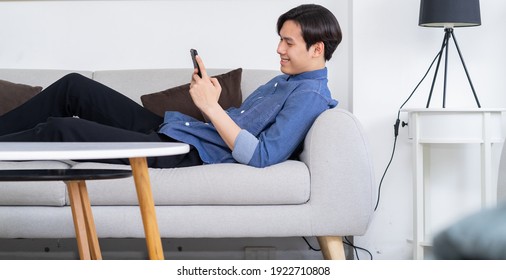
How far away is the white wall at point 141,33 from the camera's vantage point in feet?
11.3

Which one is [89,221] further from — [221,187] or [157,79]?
[157,79]

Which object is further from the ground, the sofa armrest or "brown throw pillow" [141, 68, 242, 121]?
"brown throw pillow" [141, 68, 242, 121]

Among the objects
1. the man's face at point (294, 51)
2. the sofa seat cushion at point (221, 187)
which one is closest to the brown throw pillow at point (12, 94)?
the sofa seat cushion at point (221, 187)

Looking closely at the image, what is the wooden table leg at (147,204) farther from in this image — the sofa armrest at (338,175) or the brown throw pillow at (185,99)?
the brown throw pillow at (185,99)

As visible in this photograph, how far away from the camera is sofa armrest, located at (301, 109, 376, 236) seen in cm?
236

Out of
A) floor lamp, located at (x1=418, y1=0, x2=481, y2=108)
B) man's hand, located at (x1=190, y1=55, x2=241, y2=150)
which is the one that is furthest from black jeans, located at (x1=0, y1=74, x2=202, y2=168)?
floor lamp, located at (x1=418, y1=0, x2=481, y2=108)

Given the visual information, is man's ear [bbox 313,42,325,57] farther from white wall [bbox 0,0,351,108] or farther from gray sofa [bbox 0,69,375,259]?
white wall [bbox 0,0,351,108]

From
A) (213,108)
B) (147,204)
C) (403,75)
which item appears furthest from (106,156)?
(403,75)

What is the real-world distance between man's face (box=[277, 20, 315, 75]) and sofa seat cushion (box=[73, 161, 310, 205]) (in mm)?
360

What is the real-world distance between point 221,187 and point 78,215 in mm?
523

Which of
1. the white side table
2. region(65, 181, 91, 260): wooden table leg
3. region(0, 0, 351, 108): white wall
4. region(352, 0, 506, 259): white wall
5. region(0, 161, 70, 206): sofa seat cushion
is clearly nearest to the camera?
region(65, 181, 91, 260): wooden table leg

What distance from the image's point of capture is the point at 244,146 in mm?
2307

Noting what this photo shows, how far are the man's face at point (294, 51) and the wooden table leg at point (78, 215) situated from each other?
895 millimetres

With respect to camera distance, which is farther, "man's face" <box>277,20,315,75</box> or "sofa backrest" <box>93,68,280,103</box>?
"sofa backrest" <box>93,68,280,103</box>
